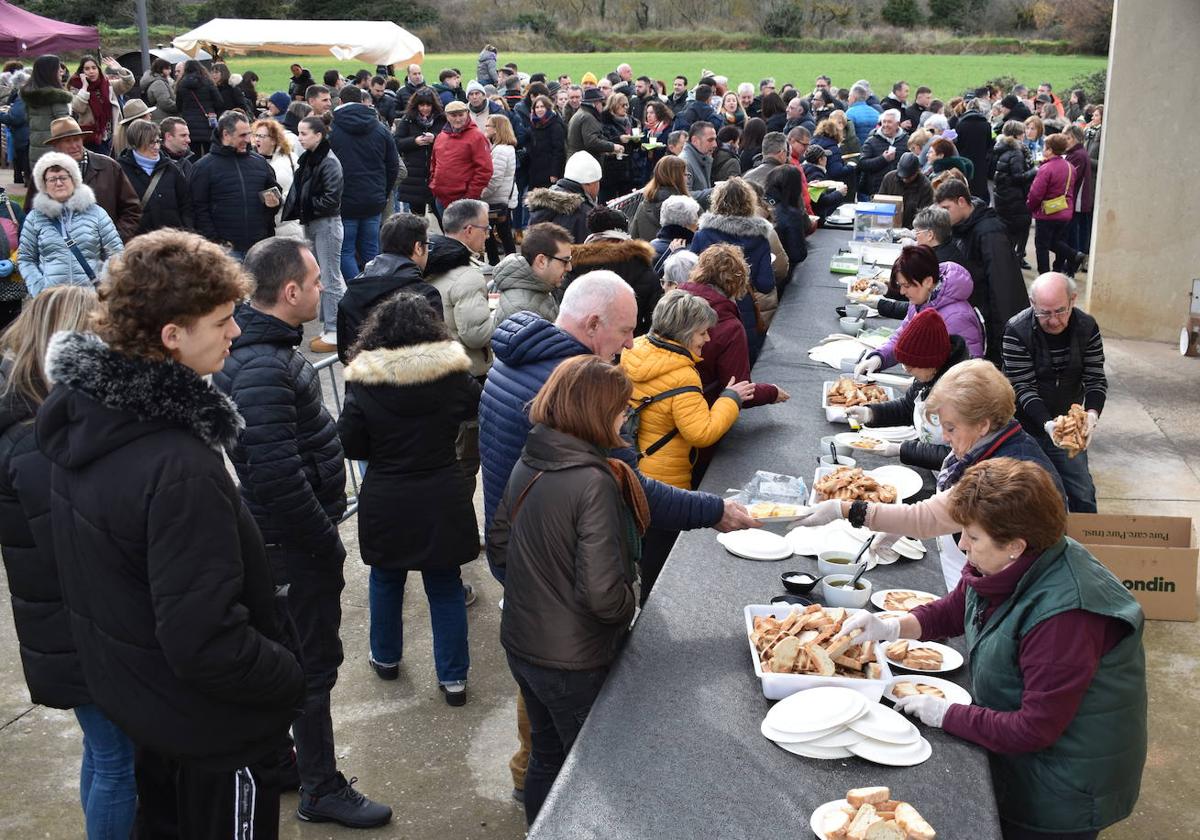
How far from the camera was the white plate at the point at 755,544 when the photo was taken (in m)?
4.08

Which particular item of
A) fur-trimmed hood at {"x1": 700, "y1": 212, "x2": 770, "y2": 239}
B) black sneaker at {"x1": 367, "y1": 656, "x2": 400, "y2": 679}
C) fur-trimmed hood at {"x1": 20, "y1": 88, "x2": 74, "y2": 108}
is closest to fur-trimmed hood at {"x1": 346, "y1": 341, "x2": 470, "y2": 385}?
black sneaker at {"x1": 367, "y1": 656, "x2": 400, "y2": 679}

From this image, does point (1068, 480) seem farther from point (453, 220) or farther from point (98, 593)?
point (98, 593)

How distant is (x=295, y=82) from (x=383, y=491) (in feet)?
57.6

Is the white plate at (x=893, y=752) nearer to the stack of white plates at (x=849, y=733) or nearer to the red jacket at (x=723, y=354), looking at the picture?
the stack of white plates at (x=849, y=733)

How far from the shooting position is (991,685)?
115 inches

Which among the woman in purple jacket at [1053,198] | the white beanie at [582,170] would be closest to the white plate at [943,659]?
the white beanie at [582,170]

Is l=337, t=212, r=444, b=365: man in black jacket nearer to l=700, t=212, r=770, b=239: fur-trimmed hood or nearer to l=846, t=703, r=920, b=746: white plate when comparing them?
l=700, t=212, r=770, b=239: fur-trimmed hood

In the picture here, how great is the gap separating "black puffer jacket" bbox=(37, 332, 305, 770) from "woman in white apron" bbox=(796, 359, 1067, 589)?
2.03 m

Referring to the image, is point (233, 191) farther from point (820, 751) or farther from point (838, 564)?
point (820, 751)

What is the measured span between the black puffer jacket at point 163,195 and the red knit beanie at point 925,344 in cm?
588

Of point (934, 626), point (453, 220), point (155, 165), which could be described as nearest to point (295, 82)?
point (155, 165)

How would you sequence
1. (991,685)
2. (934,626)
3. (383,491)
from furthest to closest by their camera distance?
1. (383,491)
2. (934,626)
3. (991,685)

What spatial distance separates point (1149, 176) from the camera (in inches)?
400

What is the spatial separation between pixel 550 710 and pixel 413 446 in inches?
52.4
